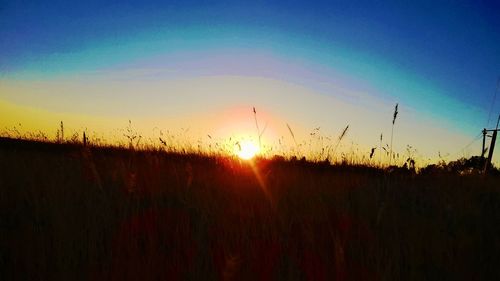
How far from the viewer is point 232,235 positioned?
1709 millimetres

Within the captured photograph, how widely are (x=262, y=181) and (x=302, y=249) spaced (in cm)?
178

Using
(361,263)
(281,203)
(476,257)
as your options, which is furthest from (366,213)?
(361,263)

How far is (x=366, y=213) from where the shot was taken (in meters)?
2.26

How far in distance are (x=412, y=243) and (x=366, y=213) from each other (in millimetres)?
549

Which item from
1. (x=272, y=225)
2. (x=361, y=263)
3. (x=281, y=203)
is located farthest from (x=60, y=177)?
(x=361, y=263)

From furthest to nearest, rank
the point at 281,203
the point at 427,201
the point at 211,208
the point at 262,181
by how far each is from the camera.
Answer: the point at 262,181 < the point at 427,201 < the point at 281,203 < the point at 211,208

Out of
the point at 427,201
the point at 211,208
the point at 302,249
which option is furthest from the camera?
the point at 427,201

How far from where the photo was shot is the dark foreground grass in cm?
139

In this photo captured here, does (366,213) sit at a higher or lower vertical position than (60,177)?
lower

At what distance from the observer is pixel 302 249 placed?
64.1 inches

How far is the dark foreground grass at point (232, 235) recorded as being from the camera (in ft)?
4.57

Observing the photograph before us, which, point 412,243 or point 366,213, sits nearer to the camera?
point 412,243

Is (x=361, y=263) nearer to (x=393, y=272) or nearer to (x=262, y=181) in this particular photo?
(x=393, y=272)

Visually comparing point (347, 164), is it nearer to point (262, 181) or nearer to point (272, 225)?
point (262, 181)
